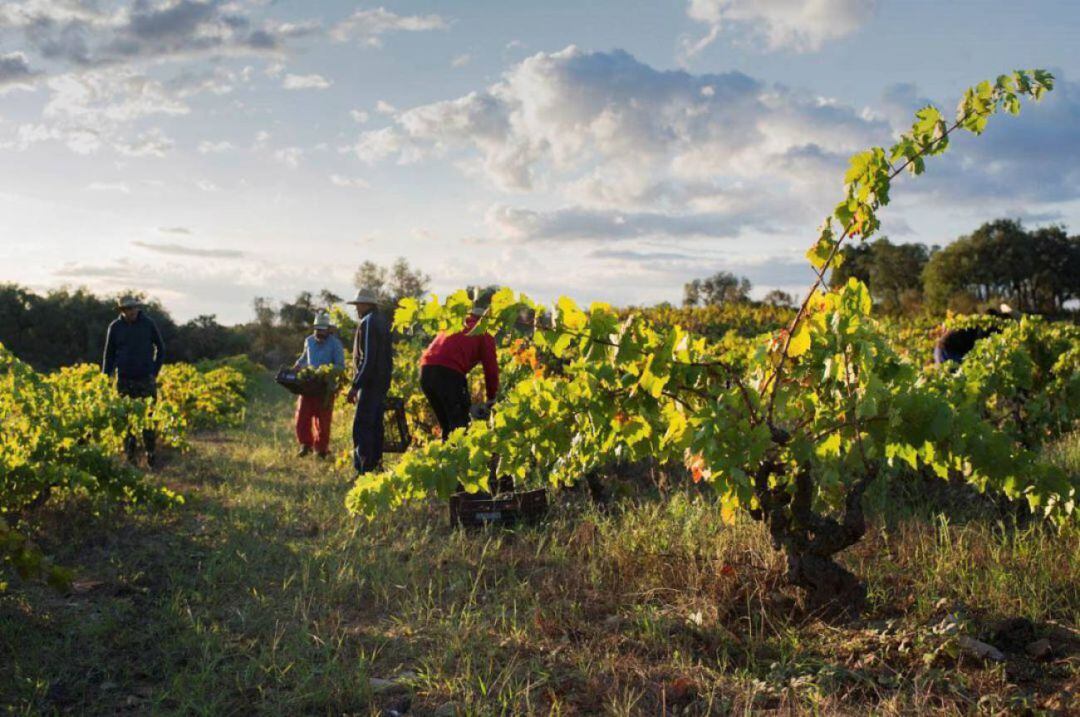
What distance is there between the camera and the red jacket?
721cm

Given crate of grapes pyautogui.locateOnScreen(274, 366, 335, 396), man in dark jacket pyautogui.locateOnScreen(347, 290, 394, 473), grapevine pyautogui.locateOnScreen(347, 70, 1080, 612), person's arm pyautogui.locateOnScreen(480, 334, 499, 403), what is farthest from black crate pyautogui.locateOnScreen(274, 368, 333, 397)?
grapevine pyautogui.locateOnScreen(347, 70, 1080, 612)

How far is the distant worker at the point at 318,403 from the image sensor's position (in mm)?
9656

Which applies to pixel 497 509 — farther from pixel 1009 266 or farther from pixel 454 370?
pixel 1009 266

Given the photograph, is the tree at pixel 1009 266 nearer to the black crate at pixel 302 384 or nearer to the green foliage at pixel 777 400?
the black crate at pixel 302 384

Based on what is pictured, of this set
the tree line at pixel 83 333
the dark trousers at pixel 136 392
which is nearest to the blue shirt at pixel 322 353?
the dark trousers at pixel 136 392

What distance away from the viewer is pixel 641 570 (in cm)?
489

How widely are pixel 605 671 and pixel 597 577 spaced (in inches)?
42.8

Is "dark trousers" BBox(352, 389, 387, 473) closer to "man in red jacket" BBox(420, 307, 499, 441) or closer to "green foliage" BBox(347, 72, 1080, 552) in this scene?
"man in red jacket" BBox(420, 307, 499, 441)

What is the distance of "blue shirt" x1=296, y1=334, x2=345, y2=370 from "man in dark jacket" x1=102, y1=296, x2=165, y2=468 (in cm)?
149

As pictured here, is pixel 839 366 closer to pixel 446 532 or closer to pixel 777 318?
pixel 446 532

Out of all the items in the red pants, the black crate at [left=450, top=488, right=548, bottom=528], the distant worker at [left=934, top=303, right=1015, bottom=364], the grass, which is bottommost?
the grass

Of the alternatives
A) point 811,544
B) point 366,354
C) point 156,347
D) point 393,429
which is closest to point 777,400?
point 811,544

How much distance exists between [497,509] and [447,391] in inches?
62.3

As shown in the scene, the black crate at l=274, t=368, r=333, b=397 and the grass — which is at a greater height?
the black crate at l=274, t=368, r=333, b=397
